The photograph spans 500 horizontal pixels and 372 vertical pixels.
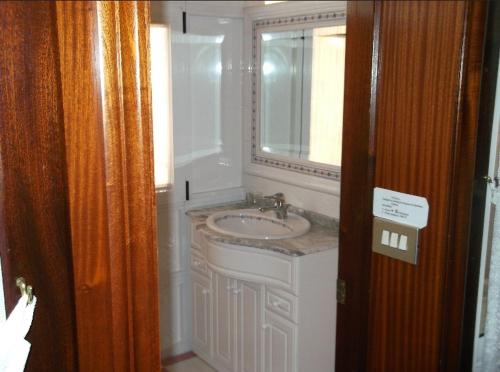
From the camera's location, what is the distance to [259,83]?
2.81m

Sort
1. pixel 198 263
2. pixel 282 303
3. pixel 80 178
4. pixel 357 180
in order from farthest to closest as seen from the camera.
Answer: pixel 198 263 → pixel 282 303 → pixel 357 180 → pixel 80 178

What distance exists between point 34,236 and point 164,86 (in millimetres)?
2077

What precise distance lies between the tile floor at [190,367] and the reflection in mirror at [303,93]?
43.9 inches

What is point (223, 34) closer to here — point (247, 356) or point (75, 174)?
point (247, 356)

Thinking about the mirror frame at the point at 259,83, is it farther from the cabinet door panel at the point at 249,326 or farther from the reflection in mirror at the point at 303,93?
the cabinet door panel at the point at 249,326

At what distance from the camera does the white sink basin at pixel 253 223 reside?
8.20 ft

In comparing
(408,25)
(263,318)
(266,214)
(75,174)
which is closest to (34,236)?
(75,174)

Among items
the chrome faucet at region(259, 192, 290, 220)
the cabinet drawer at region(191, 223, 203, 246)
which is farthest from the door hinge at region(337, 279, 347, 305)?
the cabinet drawer at region(191, 223, 203, 246)

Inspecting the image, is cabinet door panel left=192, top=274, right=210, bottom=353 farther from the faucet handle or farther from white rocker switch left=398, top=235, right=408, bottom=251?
white rocker switch left=398, top=235, right=408, bottom=251

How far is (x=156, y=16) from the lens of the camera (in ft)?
8.54

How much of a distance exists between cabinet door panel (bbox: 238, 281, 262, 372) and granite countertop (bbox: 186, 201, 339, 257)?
0.25m

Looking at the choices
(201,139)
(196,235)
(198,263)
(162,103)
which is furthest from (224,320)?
(162,103)

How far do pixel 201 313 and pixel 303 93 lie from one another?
1185mm

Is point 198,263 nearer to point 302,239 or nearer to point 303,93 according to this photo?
point 302,239
